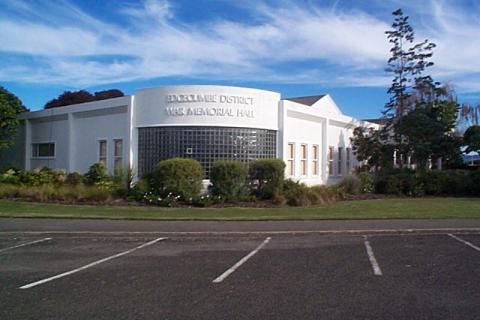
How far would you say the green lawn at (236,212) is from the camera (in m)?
14.6

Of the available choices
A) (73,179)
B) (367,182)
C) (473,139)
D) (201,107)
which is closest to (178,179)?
(201,107)

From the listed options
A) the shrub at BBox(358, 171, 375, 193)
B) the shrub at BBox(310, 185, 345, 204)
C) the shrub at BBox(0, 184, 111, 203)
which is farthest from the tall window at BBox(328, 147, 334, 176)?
the shrub at BBox(0, 184, 111, 203)

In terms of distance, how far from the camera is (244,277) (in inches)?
288

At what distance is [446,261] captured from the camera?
8.34 m

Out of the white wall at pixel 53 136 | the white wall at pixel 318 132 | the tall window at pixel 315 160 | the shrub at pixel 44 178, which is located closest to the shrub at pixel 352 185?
the white wall at pixel 318 132

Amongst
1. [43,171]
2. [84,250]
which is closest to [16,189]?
[43,171]

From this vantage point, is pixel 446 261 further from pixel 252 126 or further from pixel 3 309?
pixel 252 126

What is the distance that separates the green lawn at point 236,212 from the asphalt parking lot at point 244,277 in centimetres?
324

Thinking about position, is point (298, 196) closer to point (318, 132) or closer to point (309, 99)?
point (318, 132)

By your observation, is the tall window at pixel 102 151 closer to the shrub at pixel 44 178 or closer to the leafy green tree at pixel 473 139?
the shrub at pixel 44 178

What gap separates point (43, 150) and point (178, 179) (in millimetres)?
14831

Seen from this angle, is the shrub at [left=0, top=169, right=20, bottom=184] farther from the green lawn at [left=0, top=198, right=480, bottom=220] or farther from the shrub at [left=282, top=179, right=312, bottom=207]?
the shrub at [left=282, top=179, right=312, bottom=207]

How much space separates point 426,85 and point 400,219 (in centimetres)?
1798

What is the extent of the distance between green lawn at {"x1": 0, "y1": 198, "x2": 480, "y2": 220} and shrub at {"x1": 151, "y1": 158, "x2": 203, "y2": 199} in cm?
171
